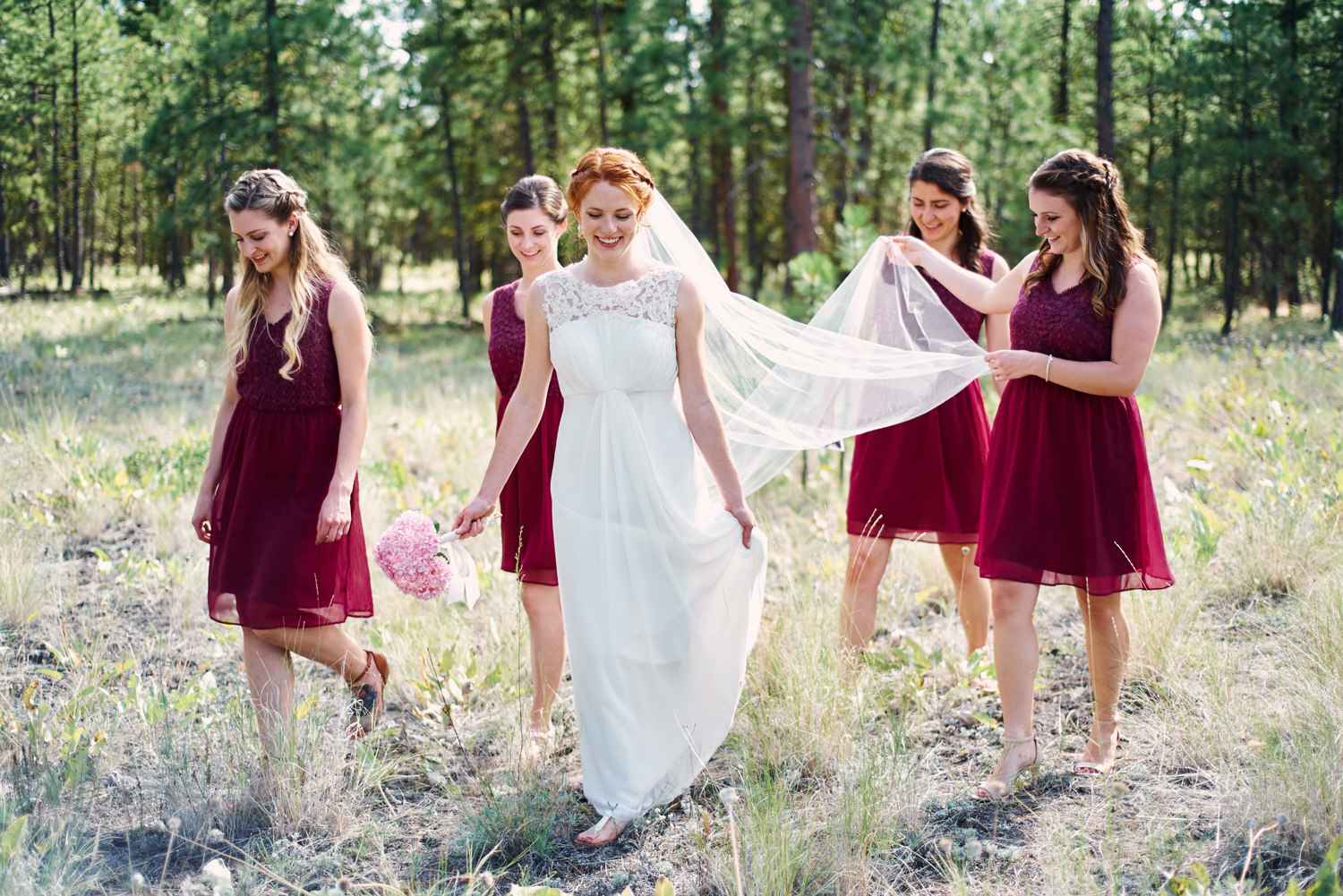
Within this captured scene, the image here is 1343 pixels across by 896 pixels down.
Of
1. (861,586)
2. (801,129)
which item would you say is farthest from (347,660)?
(801,129)

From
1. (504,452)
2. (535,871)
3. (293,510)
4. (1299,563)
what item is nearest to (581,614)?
(504,452)

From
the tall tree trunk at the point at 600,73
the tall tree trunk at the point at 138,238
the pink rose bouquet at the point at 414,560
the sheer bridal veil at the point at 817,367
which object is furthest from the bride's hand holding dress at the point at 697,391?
the tall tree trunk at the point at 138,238

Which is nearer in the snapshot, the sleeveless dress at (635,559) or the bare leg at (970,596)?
the sleeveless dress at (635,559)

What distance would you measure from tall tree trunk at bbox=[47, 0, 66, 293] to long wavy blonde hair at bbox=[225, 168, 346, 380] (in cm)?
1060

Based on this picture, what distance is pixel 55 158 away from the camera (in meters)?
13.6

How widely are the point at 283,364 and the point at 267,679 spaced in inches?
45.8

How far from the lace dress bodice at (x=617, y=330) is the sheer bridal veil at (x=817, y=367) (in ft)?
2.25

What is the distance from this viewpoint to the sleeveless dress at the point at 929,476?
4211 mm

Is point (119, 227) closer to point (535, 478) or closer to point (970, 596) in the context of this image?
point (535, 478)

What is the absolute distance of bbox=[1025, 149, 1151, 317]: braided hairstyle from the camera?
323 cm

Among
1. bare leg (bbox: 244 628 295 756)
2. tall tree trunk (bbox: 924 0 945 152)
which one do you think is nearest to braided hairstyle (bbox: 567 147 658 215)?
bare leg (bbox: 244 628 295 756)

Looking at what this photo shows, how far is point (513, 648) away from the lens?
15.4 ft

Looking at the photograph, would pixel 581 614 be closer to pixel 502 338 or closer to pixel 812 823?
pixel 812 823

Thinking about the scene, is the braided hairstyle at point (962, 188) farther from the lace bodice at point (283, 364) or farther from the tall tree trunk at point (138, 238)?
the tall tree trunk at point (138, 238)
